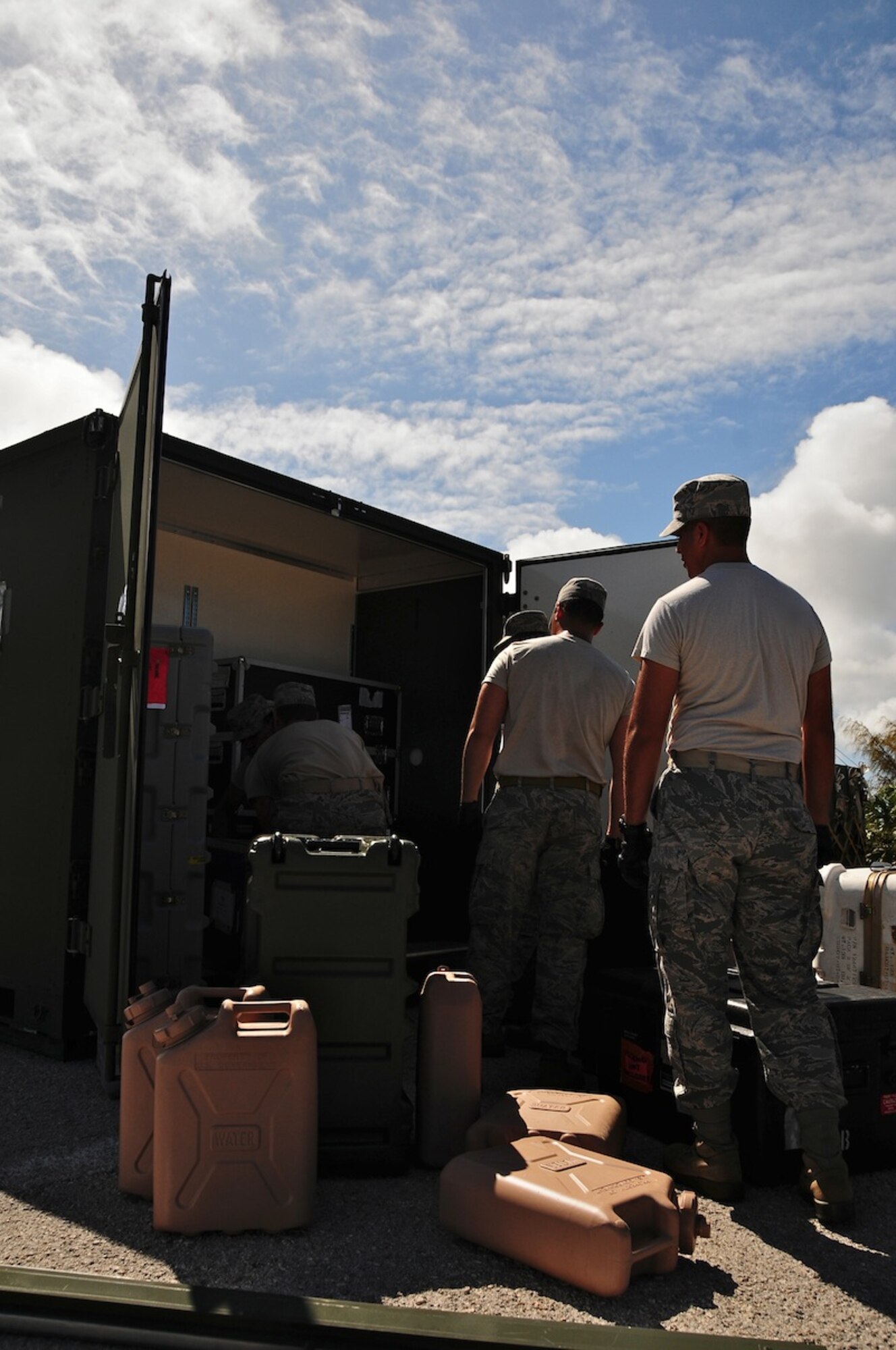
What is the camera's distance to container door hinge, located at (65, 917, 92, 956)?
3.92m

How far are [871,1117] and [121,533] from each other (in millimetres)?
3002

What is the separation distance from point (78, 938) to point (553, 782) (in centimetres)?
184

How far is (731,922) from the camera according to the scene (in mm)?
2785

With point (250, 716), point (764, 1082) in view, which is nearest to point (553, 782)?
point (764, 1082)

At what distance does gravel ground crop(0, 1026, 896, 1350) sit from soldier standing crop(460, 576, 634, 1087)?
3.62 ft

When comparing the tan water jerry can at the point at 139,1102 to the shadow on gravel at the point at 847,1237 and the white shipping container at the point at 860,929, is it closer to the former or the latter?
the shadow on gravel at the point at 847,1237

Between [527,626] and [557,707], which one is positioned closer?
[557,707]

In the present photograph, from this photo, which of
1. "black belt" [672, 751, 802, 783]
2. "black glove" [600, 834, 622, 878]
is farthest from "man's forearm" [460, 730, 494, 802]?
"black belt" [672, 751, 802, 783]

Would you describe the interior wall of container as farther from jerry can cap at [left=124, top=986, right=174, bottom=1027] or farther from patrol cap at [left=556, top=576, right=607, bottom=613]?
jerry can cap at [left=124, top=986, right=174, bottom=1027]

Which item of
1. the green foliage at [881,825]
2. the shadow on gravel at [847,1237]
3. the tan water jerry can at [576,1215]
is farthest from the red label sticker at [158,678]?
the green foliage at [881,825]

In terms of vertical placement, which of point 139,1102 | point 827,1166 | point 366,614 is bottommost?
point 827,1166

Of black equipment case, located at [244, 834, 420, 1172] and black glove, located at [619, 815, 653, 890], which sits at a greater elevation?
black glove, located at [619, 815, 653, 890]

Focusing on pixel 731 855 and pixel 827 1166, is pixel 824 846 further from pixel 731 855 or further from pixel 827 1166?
pixel 827 1166

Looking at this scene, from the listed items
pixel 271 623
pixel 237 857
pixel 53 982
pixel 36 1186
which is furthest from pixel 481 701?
pixel 271 623
